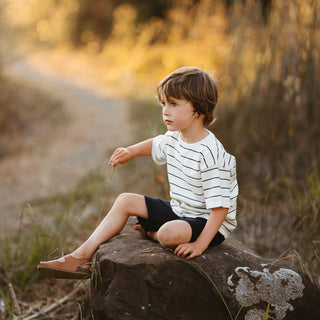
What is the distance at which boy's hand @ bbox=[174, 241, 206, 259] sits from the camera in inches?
67.0

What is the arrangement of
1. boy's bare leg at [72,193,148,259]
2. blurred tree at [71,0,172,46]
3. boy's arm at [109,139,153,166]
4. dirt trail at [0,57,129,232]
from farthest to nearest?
blurred tree at [71,0,172,46], dirt trail at [0,57,129,232], boy's arm at [109,139,153,166], boy's bare leg at [72,193,148,259]

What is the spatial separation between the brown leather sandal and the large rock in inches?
6.3

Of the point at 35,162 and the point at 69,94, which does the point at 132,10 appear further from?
the point at 35,162

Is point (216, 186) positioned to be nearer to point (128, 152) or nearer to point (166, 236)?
point (166, 236)

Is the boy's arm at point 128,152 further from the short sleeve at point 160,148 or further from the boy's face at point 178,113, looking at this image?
the boy's face at point 178,113

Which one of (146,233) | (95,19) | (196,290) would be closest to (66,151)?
(146,233)

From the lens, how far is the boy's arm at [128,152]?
6.57 feet

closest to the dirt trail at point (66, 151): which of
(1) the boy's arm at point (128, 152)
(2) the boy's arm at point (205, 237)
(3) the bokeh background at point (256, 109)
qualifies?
(3) the bokeh background at point (256, 109)

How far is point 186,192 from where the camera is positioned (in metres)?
1.87

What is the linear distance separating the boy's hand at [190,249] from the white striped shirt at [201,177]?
152mm

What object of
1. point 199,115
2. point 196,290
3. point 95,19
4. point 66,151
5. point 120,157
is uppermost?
point 95,19

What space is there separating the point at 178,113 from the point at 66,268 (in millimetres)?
809

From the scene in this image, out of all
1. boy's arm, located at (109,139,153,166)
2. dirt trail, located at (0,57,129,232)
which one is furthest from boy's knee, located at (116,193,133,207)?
dirt trail, located at (0,57,129,232)

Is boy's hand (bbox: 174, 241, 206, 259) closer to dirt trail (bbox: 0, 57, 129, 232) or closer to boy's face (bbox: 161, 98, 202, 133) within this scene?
boy's face (bbox: 161, 98, 202, 133)
